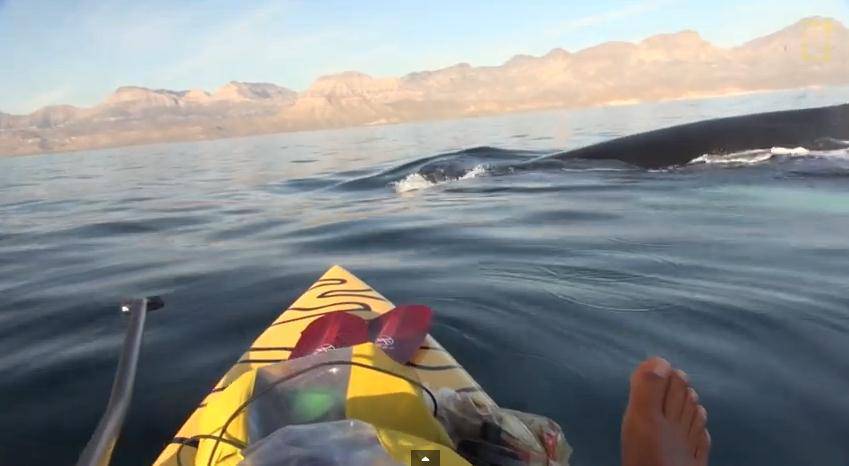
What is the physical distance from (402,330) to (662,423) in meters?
1.36

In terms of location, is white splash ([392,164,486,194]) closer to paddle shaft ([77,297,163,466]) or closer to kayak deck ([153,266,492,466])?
kayak deck ([153,266,492,466])

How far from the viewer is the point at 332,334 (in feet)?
9.39

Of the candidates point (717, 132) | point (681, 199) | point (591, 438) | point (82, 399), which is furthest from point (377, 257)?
point (717, 132)

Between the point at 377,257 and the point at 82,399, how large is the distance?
2.94m

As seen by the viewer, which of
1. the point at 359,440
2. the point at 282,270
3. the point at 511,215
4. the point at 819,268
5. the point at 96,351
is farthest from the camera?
the point at 511,215

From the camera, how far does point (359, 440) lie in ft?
4.89

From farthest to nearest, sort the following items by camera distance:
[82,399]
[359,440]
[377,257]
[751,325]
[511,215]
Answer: [511,215], [377,257], [751,325], [82,399], [359,440]

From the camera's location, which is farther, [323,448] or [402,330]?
[402,330]

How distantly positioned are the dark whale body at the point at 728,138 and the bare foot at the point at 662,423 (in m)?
9.16

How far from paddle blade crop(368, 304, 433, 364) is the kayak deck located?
5 centimetres

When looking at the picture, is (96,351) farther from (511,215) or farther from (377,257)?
(511,215)

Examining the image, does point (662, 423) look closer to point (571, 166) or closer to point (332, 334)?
point (332, 334)

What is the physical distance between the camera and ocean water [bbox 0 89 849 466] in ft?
8.90

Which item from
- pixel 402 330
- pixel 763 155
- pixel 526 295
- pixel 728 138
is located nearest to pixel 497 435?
pixel 402 330
